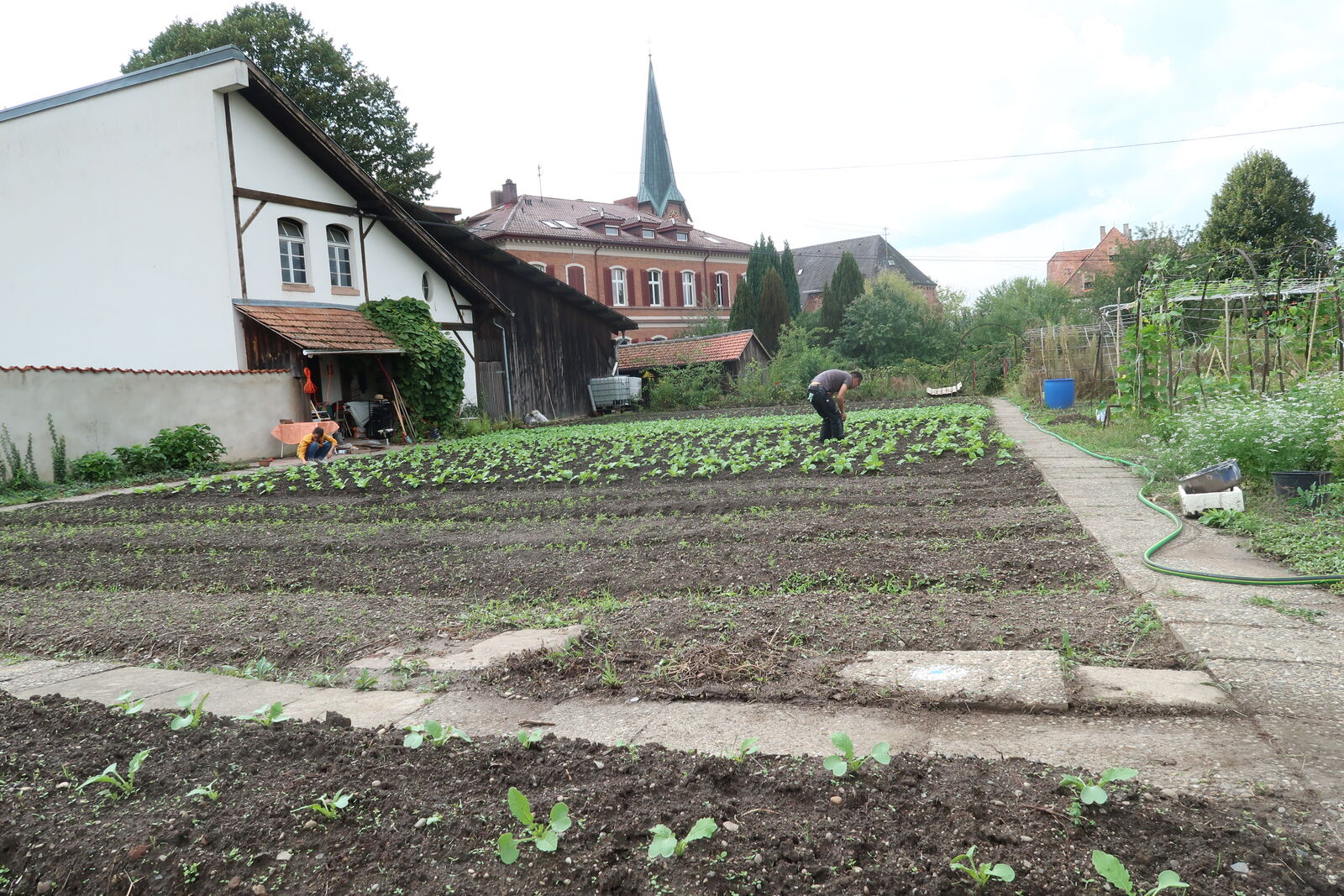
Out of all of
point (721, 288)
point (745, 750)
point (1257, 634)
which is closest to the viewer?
point (745, 750)

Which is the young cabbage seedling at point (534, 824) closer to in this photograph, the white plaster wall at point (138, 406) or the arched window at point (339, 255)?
the white plaster wall at point (138, 406)

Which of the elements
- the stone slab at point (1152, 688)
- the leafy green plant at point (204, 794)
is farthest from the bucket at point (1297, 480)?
the leafy green plant at point (204, 794)

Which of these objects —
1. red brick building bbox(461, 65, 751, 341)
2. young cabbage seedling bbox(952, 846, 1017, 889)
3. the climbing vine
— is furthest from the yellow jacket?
red brick building bbox(461, 65, 751, 341)

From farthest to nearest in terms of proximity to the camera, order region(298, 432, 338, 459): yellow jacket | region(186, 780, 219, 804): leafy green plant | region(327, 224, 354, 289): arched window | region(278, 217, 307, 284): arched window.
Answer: region(327, 224, 354, 289): arched window, region(278, 217, 307, 284): arched window, region(298, 432, 338, 459): yellow jacket, region(186, 780, 219, 804): leafy green plant

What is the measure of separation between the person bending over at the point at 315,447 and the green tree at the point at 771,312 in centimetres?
2667

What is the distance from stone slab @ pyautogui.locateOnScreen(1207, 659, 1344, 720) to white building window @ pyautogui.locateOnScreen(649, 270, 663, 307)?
43.1 m

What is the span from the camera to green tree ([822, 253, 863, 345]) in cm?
3956

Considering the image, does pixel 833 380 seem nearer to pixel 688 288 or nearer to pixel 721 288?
pixel 688 288

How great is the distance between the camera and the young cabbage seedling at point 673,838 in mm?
2012

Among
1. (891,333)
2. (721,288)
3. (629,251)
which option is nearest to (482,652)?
(891,333)

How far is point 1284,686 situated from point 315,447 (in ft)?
51.7

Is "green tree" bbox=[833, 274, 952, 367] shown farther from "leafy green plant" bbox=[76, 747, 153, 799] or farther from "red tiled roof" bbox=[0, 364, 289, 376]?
"leafy green plant" bbox=[76, 747, 153, 799]

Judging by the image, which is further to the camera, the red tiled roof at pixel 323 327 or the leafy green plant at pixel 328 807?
the red tiled roof at pixel 323 327

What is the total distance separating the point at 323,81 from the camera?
27.1 m
